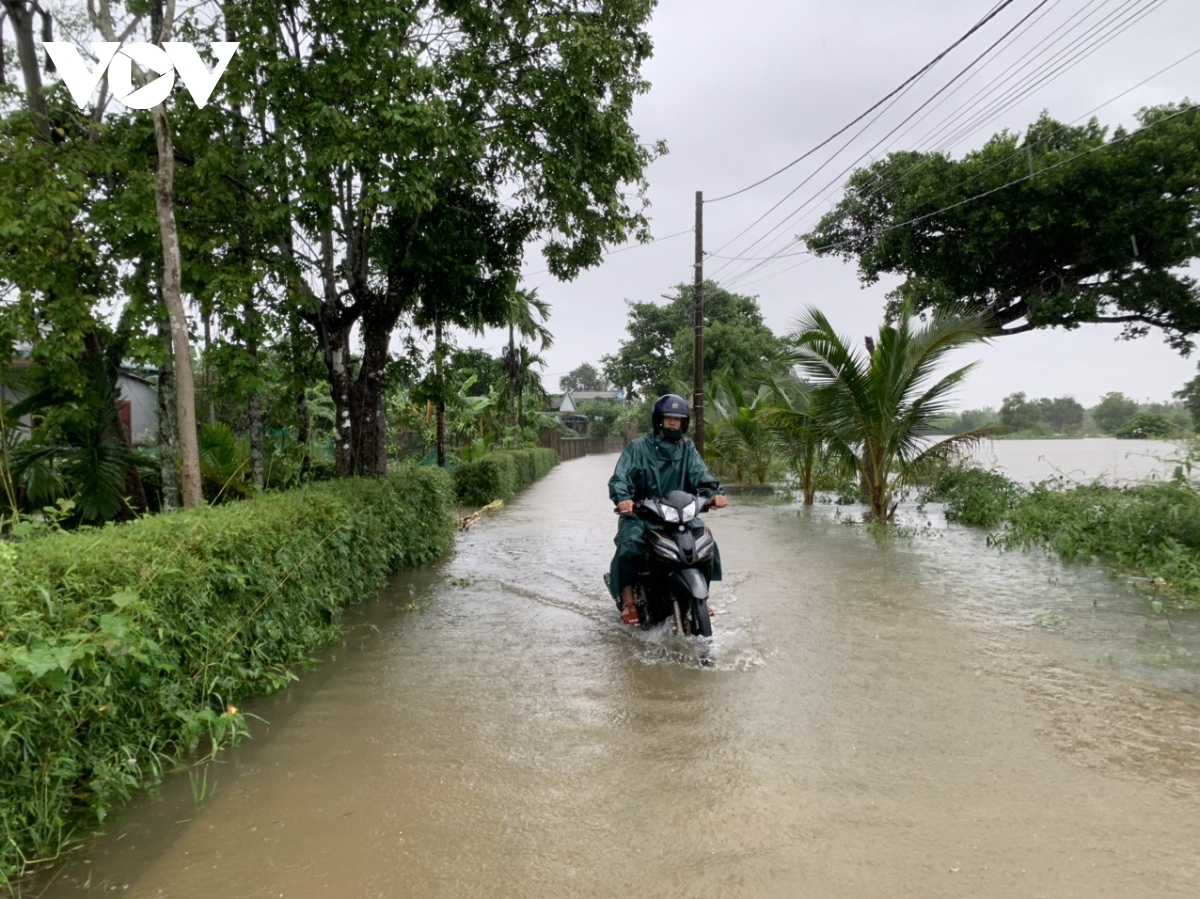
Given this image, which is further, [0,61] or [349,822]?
[0,61]

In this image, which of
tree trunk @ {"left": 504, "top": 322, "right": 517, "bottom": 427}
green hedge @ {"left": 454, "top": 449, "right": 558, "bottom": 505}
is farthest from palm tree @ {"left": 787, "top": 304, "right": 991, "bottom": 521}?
tree trunk @ {"left": 504, "top": 322, "right": 517, "bottom": 427}

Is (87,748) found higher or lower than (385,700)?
higher

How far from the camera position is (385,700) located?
15.5 feet

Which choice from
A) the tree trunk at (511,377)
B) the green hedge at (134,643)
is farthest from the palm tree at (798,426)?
the tree trunk at (511,377)

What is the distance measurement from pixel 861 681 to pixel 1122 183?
54.7 feet

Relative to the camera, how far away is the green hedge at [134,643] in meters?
2.81

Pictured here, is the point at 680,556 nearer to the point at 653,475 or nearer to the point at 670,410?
the point at 653,475

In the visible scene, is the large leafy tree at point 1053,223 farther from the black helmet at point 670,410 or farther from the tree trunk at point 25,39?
the tree trunk at point 25,39

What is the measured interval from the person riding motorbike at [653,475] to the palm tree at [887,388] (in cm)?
658

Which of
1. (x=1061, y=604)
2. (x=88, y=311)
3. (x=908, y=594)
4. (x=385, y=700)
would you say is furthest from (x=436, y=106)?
(x=1061, y=604)

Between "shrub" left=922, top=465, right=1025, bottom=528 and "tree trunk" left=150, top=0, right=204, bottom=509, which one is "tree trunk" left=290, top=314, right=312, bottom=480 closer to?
"tree trunk" left=150, top=0, right=204, bottom=509

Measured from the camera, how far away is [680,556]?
17.7ft

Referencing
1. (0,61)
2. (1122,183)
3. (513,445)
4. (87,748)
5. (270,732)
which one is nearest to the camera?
(87,748)

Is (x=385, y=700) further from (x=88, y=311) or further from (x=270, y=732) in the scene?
(x=88, y=311)
